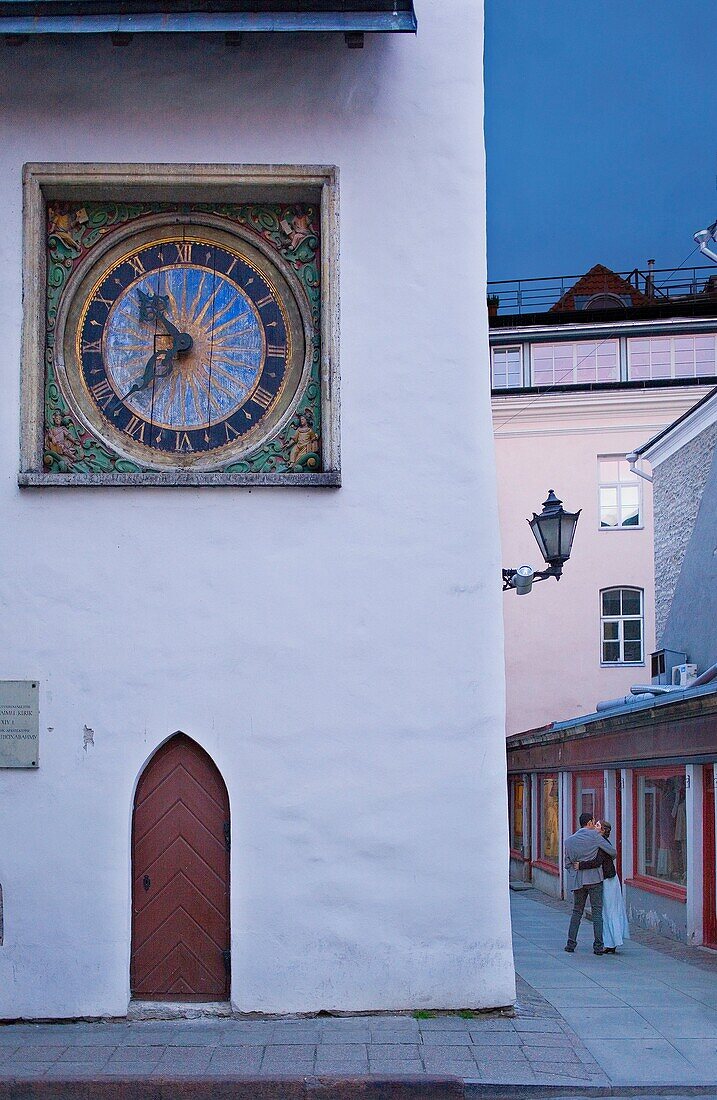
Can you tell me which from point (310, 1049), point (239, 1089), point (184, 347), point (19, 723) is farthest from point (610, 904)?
point (184, 347)

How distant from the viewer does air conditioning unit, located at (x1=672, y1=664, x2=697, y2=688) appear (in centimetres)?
1958

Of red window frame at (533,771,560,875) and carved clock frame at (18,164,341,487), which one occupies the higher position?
carved clock frame at (18,164,341,487)

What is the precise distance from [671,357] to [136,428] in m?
20.7

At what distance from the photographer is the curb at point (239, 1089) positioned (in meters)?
7.79

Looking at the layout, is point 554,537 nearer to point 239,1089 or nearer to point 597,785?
point 239,1089

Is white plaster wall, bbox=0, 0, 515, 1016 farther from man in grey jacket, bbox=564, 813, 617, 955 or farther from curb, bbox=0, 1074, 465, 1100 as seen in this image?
man in grey jacket, bbox=564, 813, 617, 955

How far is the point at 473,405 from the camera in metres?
10.2

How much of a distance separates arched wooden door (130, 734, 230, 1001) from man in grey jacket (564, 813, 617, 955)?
5.57m

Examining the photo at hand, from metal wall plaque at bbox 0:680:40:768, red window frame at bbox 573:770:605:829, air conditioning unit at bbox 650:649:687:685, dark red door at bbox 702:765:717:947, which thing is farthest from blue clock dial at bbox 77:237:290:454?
air conditioning unit at bbox 650:649:687:685

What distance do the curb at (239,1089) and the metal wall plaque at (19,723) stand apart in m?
2.41

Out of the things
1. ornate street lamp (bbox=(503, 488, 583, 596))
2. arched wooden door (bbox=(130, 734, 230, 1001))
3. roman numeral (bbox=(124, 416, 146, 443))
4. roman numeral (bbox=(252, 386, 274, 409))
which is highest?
roman numeral (bbox=(252, 386, 274, 409))

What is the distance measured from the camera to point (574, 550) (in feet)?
98.1

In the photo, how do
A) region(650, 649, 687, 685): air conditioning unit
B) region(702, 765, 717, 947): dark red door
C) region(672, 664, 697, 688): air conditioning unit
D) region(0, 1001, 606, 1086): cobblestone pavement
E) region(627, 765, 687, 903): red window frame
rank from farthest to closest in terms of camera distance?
region(650, 649, 687, 685): air conditioning unit
region(672, 664, 697, 688): air conditioning unit
region(627, 765, 687, 903): red window frame
region(702, 765, 717, 947): dark red door
region(0, 1001, 606, 1086): cobblestone pavement

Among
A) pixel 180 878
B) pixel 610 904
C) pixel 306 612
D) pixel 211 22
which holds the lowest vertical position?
pixel 610 904
